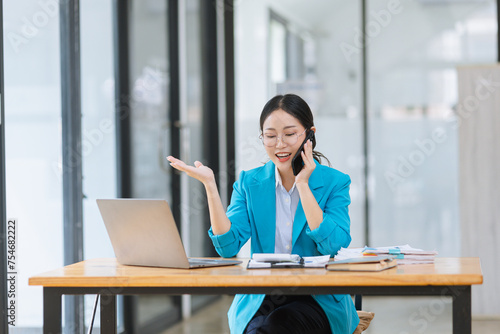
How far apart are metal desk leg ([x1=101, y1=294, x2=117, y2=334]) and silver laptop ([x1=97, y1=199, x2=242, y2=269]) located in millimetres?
147

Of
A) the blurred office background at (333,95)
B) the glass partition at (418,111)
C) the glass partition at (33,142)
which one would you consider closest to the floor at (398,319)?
the blurred office background at (333,95)

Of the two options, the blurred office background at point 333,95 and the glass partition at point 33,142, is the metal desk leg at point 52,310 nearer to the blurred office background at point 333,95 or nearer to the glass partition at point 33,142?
the glass partition at point 33,142

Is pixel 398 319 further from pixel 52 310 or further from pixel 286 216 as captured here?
pixel 52 310

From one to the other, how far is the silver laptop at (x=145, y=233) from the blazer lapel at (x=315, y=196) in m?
0.31

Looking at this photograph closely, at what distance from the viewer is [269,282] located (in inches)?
78.2

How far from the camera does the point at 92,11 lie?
3871 mm

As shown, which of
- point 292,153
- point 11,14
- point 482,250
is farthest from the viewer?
point 482,250

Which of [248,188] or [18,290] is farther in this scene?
[18,290]

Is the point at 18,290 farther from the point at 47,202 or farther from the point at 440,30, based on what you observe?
the point at 440,30

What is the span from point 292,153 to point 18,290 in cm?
142

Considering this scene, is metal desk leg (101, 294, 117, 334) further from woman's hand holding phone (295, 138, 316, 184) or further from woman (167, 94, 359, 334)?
woman's hand holding phone (295, 138, 316, 184)

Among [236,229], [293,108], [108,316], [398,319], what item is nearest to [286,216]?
[236,229]

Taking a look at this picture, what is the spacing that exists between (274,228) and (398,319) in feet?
9.07

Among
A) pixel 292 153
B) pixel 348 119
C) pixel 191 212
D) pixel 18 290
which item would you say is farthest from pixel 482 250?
pixel 18 290
